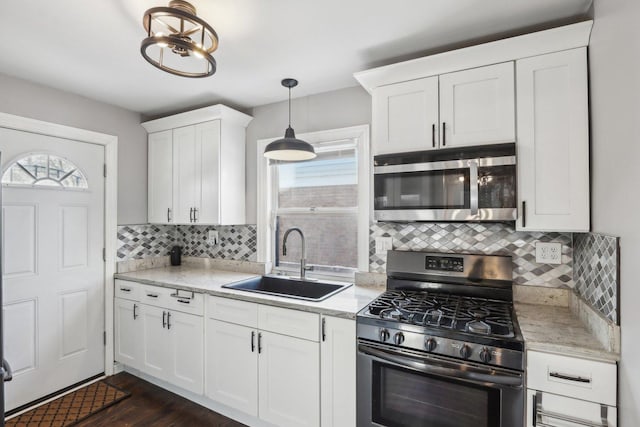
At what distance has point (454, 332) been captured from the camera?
1.53 metres

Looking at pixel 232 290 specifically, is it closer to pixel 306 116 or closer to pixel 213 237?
pixel 213 237

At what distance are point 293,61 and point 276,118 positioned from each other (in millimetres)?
814

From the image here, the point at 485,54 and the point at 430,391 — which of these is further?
the point at 485,54

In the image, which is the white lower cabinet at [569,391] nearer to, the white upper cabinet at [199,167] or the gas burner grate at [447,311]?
the gas burner grate at [447,311]

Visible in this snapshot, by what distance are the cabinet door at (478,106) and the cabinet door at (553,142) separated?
0.19 feet

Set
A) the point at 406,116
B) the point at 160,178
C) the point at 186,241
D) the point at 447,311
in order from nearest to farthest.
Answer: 1. the point at 447,311
2. the point at 406,116
3. the point at 160,178
4. the point at 186,241

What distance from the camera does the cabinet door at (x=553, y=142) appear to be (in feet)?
5.31

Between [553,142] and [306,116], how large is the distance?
5.87 ft

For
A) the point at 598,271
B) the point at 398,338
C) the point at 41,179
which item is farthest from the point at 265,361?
the point at 41,179

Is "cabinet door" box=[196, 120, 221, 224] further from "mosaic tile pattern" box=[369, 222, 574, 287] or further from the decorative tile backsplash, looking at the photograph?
"mosaic tile pattern" box=[369, 222, 574, 287]

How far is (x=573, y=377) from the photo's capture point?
1.35 metres

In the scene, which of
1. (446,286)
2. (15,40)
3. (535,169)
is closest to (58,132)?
(15,40)

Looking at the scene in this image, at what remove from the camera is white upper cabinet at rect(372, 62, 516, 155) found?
1.78m

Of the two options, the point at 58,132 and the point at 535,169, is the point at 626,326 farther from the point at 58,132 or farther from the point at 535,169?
the point at 58,132
